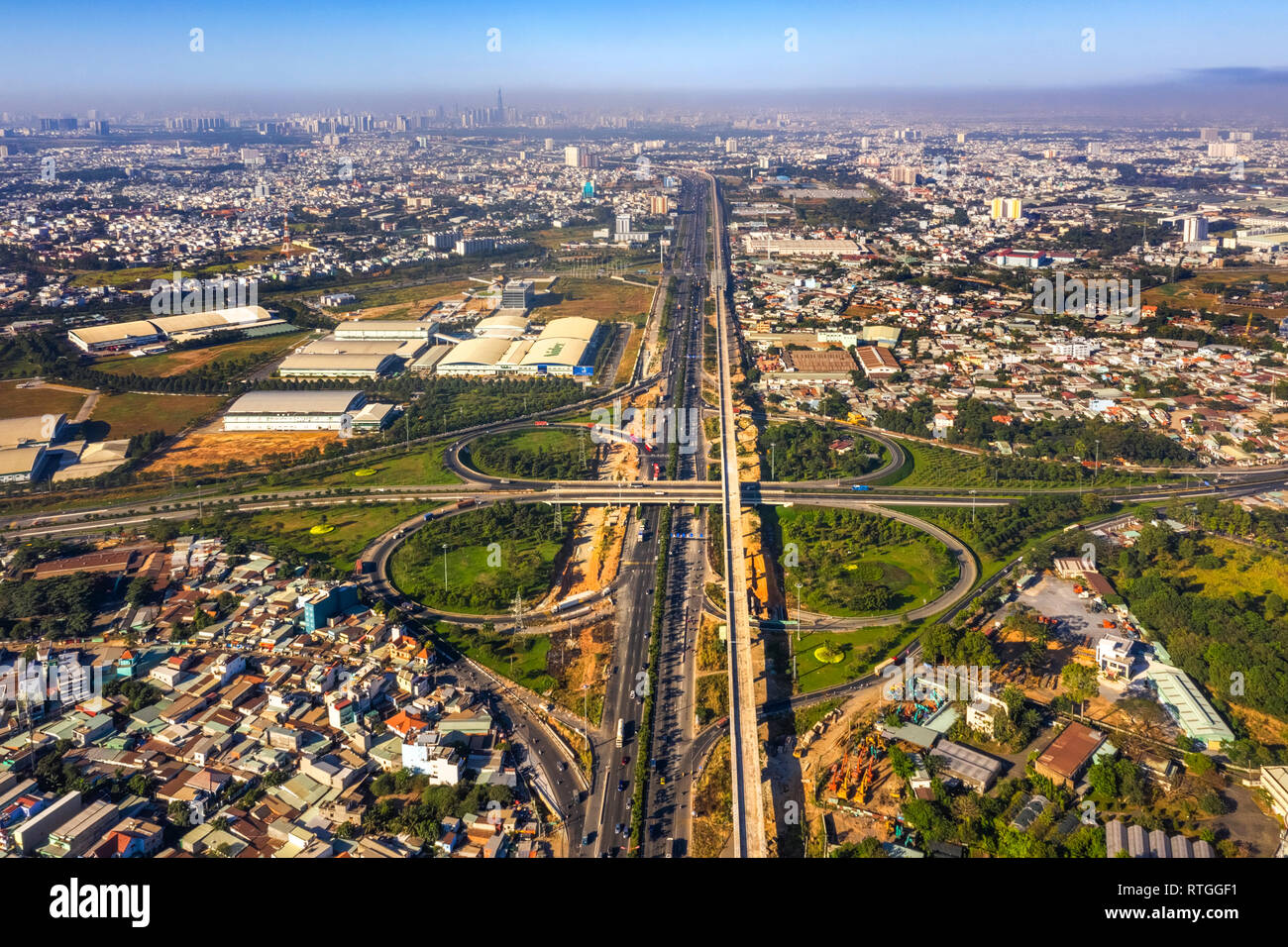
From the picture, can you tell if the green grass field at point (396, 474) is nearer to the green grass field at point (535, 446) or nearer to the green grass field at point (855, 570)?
the green grass field at point (535, 446)

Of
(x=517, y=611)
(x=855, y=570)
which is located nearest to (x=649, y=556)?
(x=517, y=611)

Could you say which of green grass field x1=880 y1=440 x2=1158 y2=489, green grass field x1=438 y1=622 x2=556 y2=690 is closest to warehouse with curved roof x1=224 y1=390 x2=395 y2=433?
green grass field x1=438 y1=622 x2=556 y2=690

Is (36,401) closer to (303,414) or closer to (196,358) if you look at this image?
(196,358)

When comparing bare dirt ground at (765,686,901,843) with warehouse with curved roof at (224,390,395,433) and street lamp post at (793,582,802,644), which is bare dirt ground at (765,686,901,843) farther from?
warehouse with curved roof at (224,390,395,433)

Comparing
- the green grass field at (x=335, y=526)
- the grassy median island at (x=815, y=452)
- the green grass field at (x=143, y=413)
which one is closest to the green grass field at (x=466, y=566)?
the green grass field at (x=335, y=526)

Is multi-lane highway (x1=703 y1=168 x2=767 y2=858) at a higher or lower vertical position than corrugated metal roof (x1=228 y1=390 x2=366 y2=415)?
lower

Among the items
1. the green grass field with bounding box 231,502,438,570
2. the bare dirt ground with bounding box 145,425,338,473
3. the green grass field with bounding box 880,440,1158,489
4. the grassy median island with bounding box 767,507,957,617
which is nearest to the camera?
the grassy median island with bounding box 767,507,957,617
